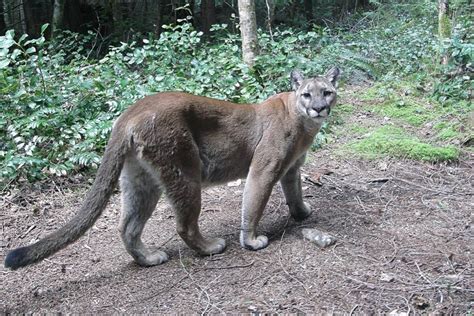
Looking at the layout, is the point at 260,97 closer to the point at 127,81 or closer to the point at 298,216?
the point at 127,81

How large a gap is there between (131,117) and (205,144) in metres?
0.74

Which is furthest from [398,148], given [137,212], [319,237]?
[137,212]

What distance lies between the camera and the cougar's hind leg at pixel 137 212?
460cm

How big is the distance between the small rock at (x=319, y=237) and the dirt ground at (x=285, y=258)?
7 cm

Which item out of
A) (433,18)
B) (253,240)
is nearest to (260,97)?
(253,240)

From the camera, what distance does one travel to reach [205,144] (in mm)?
4715

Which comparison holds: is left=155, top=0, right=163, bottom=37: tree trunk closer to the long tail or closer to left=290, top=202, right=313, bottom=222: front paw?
left=290, top=202, right=313, bottom=222: front paw

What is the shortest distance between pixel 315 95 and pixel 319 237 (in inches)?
55.9

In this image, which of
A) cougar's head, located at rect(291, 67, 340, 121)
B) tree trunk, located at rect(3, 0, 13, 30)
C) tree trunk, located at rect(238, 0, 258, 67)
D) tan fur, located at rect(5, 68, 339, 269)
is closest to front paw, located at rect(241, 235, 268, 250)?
tan fur, located at rect(5, 68, 339, 269)

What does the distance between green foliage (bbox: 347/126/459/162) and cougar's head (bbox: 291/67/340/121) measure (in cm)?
186

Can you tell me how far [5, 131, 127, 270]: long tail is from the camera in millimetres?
4035

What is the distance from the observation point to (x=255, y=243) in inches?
189

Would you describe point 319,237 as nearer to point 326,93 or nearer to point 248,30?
point 326,93

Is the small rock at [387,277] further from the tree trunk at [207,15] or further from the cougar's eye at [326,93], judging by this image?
the tree trunk at [207,15]
